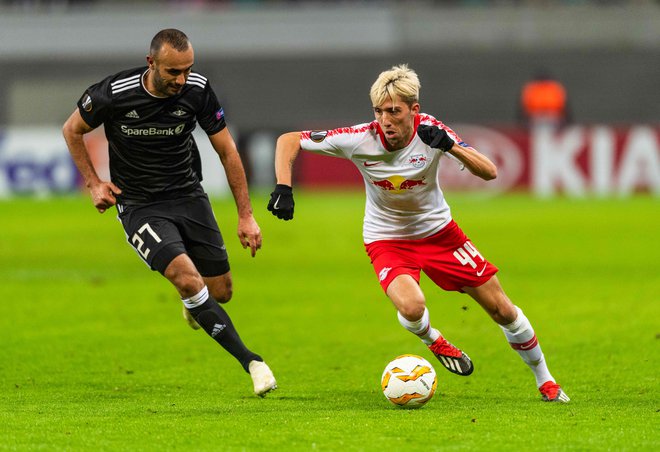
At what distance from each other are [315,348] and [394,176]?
3162 millimetres

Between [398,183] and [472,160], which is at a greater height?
[472,160]

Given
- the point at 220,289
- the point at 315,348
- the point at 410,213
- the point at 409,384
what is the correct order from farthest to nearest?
1. the point at 315,348
2. the point at 220,289
3. the point at 410,213
4. the point at 409,384

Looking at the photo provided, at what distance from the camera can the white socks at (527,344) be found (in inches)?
338

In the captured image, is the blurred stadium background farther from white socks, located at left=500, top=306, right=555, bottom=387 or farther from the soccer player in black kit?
white socks, located at left=500, top=306, right=555, bottom=387

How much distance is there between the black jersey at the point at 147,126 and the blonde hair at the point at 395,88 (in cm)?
147

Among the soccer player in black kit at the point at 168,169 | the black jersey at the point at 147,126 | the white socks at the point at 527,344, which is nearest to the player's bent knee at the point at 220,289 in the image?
the soccer player in black kit at the point at 168,169

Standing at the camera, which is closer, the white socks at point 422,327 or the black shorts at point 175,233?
the white socks at point 422,327

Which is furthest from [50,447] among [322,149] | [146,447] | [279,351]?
[279,351]

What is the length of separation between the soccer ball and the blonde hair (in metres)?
1.70

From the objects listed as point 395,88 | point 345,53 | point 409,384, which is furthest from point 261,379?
point 345,53

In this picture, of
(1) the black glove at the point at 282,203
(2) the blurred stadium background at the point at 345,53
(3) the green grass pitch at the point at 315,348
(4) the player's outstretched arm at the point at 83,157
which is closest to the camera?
(3) the green grass pitch at the point at 315,348

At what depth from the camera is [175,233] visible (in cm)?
909

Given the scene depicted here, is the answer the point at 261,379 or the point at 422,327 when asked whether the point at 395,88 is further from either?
the point at 261,379

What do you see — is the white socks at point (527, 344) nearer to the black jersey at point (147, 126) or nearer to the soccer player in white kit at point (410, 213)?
the soccer player in white kit at point (410, 213)
